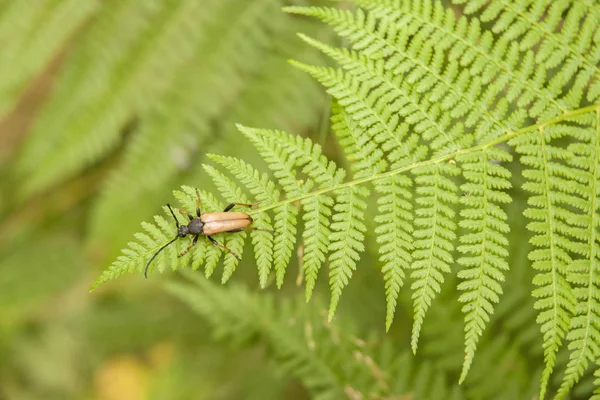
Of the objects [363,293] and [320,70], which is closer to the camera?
[320,70]

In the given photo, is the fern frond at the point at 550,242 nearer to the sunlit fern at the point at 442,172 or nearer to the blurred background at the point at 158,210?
the sunlit fern at the point at 442,172

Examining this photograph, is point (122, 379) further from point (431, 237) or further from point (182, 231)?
point (431, 237)

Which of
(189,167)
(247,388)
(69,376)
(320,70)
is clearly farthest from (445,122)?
(69,376)

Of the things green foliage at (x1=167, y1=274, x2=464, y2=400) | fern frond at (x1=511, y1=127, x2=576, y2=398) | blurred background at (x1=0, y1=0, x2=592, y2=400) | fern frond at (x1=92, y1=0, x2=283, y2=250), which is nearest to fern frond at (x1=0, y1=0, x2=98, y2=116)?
blurred background at (x1=0, y1=0, x2=592, y2=400)

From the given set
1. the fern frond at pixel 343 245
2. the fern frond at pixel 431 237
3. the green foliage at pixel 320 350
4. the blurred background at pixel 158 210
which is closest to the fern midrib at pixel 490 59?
the fern frond at pixel 431 237

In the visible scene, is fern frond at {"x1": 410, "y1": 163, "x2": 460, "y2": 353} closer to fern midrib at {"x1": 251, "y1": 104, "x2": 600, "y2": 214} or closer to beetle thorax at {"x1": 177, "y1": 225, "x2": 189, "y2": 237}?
fern midrib at {"x1": 251, "y1": 104, "x2": 600, "y2": 214}

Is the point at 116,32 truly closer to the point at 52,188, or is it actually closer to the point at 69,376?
the point at 52,188

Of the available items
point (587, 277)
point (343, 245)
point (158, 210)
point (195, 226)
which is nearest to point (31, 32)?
point (158, 210)
